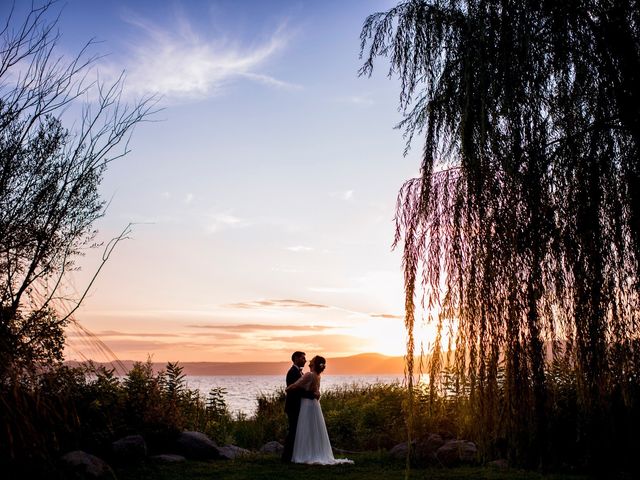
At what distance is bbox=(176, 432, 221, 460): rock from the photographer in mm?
12156

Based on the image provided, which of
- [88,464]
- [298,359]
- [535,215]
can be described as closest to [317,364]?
[298,359]

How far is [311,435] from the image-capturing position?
12336 millimetres

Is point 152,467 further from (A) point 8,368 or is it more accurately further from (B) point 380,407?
(A) point 8,368

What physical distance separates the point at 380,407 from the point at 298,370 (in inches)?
164

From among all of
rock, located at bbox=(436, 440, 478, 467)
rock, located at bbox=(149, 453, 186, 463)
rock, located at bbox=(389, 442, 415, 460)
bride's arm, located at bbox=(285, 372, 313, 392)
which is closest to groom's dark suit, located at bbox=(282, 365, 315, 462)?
bride's arm, located at bbox=(285, 372, 313, 392)

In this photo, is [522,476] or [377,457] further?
[377,457]

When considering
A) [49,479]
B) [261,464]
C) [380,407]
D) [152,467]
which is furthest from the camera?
[380,407]

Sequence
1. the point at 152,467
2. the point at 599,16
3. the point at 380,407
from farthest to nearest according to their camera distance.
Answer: the point at 380,407, the point at 152,467, the point at 599,16

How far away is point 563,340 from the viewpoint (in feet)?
17.1

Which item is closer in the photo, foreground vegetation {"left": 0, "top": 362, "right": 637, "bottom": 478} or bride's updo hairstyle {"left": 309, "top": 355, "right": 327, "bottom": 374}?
foreground vegetation {"left": 0, "top": 362, "right": 637, "bottom": 478}

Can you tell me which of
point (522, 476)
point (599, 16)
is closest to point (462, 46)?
point (599, 16)

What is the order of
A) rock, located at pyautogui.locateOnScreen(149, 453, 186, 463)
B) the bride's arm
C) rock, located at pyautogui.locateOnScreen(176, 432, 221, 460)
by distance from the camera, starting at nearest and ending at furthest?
rock, located at pyautogui.locateOnScreen(149, 453, 186, 463), rock, located at pyautogui.locateOnScreen(176, 432, 221, 460), the bride's arm

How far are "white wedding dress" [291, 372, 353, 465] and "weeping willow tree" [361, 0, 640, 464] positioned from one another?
695 centimetres

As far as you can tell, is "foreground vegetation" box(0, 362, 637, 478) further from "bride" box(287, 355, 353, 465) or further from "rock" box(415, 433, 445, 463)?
"bride" box(287, 355, 353, 465)
